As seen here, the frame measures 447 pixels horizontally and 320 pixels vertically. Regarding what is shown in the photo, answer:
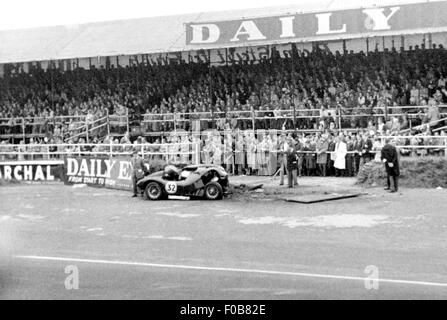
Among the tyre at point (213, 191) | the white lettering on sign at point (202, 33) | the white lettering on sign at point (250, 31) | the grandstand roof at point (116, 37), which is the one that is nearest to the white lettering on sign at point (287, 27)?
the white lettering on sign at point (250, 31)

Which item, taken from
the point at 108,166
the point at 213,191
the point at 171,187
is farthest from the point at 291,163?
the point at 108,166

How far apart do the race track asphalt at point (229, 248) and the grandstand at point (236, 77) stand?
737 centimetres

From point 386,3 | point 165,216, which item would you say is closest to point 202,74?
point 386,3

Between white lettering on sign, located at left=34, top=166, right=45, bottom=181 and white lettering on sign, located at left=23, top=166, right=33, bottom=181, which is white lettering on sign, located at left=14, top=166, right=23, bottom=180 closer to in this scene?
white lettering on sign, located at left=23, top=166, right=33, bottom=181

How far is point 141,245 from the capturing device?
14.7 m

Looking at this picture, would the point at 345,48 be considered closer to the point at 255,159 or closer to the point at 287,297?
the point at 255,159

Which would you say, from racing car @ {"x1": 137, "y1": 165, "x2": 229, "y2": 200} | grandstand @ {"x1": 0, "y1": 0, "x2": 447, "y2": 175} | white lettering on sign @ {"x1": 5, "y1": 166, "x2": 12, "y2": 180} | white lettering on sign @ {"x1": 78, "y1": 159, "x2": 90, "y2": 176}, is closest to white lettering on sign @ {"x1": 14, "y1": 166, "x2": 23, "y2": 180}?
white lettering on sign @ {"x1": 5, "y1": 166, "x2": 12, "y2": 180}

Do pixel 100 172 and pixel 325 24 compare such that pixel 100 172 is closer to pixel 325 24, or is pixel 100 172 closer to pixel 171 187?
pixel 171 187

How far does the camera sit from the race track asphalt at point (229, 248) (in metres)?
10.6

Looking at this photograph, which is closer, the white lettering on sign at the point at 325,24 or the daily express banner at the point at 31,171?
the white lettering on sign at the point at 325,24

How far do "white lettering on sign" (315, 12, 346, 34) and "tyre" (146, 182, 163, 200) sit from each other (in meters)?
11.5

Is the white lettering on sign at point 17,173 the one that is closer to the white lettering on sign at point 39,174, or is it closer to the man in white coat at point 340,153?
the white lettering on sign at point 39,174

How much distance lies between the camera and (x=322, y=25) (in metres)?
30.2
